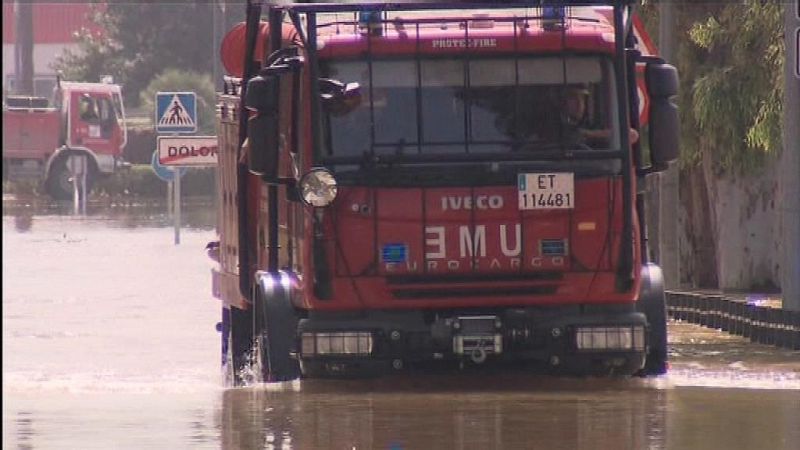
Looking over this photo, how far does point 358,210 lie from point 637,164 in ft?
6.87

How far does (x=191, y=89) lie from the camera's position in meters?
78.3

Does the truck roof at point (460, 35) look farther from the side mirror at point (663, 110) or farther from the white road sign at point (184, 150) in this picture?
the white road sign at point (184, 150)

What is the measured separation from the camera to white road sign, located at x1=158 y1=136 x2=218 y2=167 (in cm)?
3506

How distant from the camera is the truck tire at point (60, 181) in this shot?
67.9 meters

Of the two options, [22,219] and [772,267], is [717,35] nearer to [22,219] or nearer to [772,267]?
[772,267]

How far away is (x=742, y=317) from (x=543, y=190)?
395 inches

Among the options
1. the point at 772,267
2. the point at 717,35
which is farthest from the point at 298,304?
the point at 772,267

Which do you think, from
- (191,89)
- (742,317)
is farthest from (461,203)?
(191,89)

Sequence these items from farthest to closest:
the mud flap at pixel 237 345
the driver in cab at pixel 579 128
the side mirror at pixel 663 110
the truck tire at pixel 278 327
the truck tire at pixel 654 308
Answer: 1. the mud flap at pixel 237 345
2. the truck tire at pixel 654 308
3. the truck tire at pixel 278 327
4. the side mirror at pixel 663 110
5. the driver in cab at pixel 579 128

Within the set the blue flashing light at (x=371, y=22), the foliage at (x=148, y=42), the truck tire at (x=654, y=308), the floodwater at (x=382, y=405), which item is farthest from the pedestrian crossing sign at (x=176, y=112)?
the foliage at (x=148, y=42)

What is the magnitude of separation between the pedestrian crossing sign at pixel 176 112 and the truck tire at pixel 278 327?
2210 cm

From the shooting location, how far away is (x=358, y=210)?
618 inches

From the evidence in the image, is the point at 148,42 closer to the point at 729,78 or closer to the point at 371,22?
the point at 729,78

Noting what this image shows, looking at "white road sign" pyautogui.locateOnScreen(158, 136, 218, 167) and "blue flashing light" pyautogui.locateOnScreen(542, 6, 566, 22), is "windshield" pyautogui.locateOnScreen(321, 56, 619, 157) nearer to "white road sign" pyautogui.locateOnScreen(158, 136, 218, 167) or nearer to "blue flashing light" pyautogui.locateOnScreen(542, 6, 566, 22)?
"blue flashing light" pyautogui.locateOnScreen(542, 6, 566, 22)
